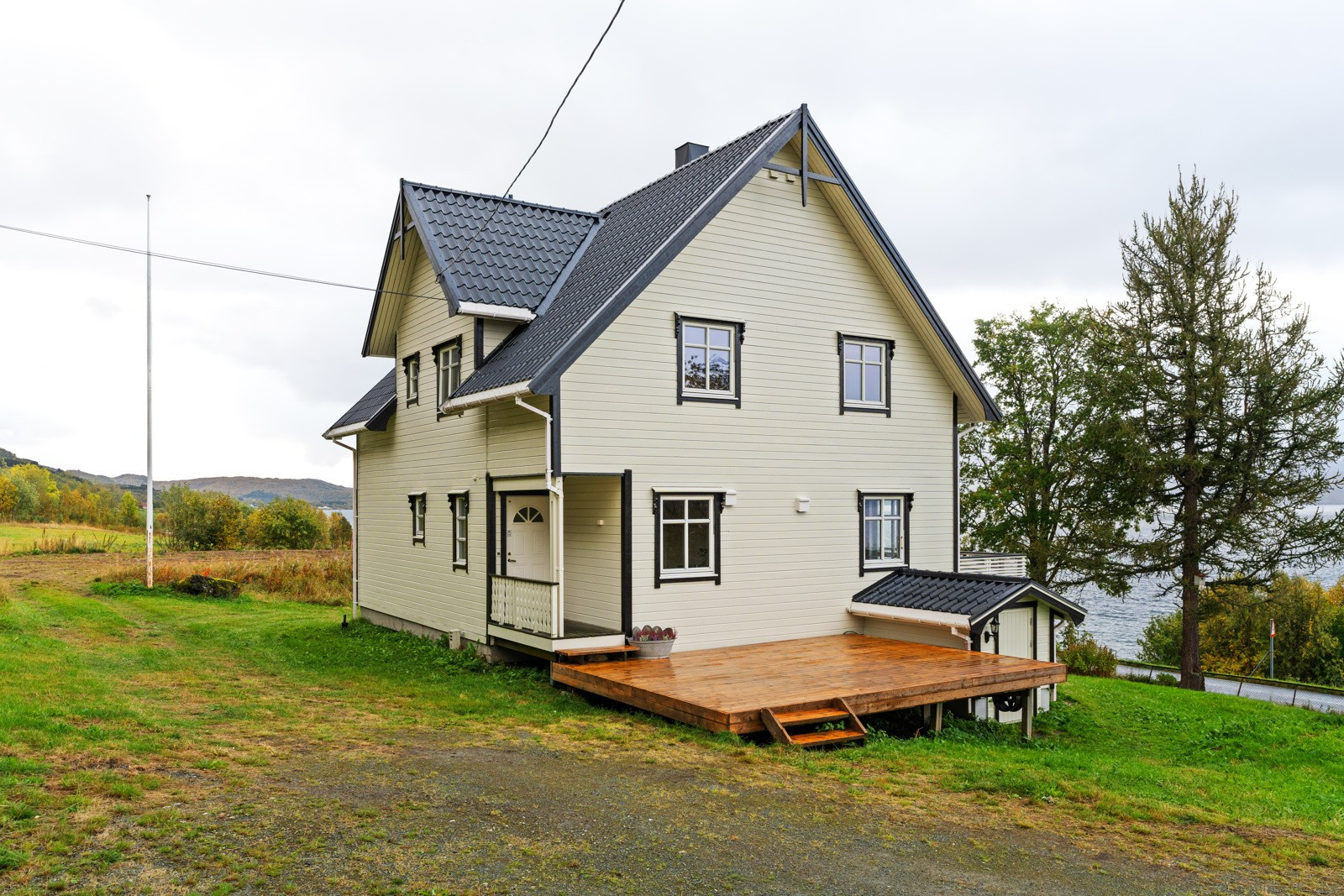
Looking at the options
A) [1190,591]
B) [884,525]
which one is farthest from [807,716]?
[1190,591]

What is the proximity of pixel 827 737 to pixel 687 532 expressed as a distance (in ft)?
15.7

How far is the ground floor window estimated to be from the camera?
13.9m

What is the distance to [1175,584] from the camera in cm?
2720

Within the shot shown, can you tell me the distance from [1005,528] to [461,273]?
21.3 m

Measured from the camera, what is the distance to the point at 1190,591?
2648 cm

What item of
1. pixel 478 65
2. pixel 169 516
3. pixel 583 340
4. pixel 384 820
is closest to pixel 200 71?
pixel 478 65

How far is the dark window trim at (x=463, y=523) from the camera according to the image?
51.6ft

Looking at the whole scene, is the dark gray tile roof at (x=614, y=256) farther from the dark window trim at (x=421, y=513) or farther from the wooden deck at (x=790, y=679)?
the wooden deck at (x=790, y=679)

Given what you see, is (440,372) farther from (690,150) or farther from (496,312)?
(690,150)

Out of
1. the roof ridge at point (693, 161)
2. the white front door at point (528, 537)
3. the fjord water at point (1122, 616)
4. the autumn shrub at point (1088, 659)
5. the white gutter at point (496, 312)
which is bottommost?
the fjord water at point (1122, 616)

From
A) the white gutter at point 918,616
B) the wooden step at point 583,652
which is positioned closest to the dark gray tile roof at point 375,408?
the wooden step at point 583,652

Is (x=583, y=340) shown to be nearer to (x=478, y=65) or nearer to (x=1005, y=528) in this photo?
(x=478, y=65)

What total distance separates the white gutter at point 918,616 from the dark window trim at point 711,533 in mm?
2898

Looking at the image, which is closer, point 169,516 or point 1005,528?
point 1005,528
